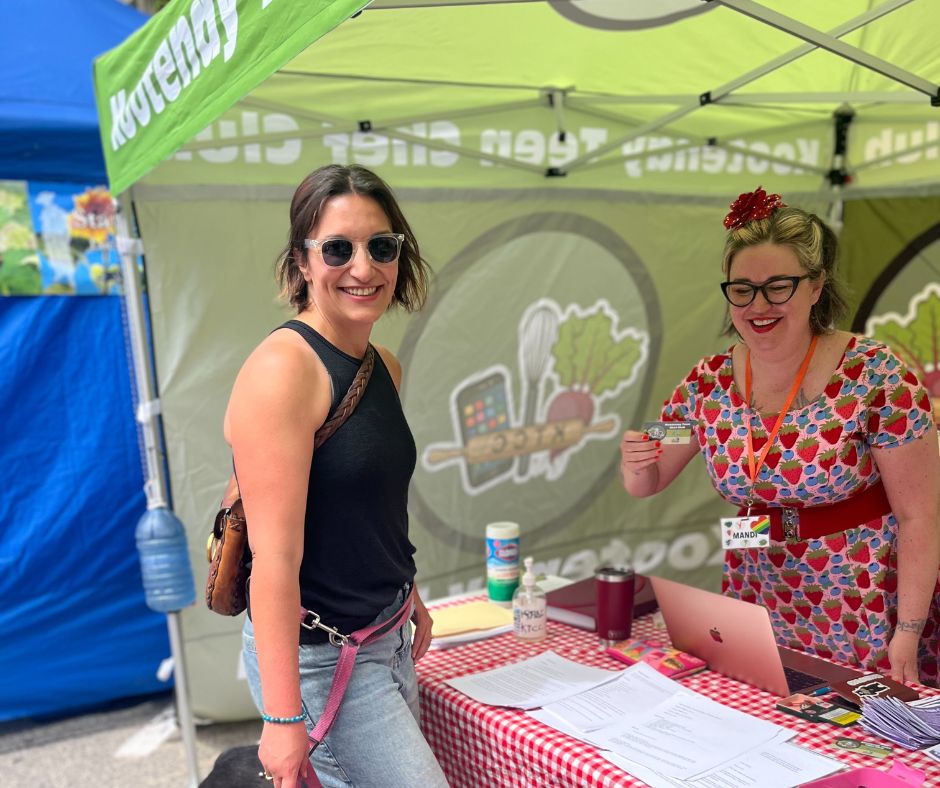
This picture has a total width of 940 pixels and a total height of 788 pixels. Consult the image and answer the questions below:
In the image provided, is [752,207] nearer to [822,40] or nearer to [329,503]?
[822,40]

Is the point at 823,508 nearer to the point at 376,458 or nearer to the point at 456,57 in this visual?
the point at 376,458

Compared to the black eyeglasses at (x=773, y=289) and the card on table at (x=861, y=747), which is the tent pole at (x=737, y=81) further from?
the card on table at (x=861, y=747)

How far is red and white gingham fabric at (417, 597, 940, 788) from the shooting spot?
1387 millimetres

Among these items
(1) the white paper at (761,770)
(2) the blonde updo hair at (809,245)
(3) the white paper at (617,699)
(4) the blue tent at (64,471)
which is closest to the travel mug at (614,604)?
(3) the white paper at (617,699)

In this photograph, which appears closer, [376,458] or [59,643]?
[376,458]

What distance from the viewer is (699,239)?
13.3 ft

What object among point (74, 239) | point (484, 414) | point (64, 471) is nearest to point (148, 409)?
point (64, 471)

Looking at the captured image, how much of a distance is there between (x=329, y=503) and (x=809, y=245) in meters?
1.27

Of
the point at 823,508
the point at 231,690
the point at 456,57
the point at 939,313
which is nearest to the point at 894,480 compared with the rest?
the point at 823,508

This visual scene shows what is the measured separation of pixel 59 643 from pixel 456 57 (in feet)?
9.29

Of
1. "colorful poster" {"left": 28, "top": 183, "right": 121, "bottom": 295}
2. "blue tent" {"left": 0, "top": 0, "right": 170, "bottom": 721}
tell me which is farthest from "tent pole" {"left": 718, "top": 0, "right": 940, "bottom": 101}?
"colorful poster" {"left": 28, "top": 183, "right": 121, "bottom": 295}

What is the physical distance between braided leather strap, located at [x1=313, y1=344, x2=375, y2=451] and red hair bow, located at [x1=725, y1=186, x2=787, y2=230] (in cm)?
105

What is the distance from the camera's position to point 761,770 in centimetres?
133

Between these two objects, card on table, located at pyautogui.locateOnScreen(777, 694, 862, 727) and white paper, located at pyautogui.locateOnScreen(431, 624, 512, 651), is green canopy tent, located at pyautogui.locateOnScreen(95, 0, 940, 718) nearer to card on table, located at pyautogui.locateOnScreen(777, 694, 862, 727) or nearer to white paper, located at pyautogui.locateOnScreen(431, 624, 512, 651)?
white paper, located at pyautogui.locateOnScreen(431, 624, 512, 651)
